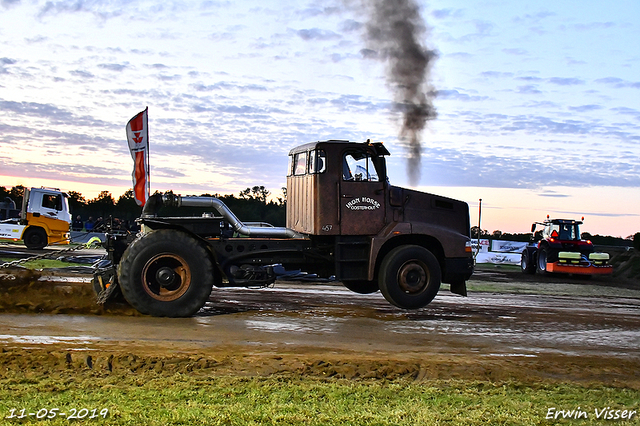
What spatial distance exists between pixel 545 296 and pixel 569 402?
1058cm

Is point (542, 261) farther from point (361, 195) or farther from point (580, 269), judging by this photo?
point (361, 195)

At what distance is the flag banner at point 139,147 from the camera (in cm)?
1697

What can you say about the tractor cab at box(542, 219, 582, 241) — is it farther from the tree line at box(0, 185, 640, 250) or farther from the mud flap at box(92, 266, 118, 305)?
the mud flap at box(92, 266, 118, 305)

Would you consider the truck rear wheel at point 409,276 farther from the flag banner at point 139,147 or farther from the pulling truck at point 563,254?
the pulling truck at point 563,254

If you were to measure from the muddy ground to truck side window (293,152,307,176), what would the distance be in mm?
2431

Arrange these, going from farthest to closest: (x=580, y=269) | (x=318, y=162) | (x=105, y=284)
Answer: (x=580, y=269) < (x=318, y=162) < (x=105, y=284)

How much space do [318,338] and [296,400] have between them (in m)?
2.77

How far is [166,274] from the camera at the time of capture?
944 cm

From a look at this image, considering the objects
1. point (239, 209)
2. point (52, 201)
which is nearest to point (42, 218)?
point (52, 201)

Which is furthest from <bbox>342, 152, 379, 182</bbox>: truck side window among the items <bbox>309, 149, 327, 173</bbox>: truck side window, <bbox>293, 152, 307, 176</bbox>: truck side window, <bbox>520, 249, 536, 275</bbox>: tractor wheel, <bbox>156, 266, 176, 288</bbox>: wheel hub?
<bbox>520, 249, 536, 275</bbox>: tractor wheel

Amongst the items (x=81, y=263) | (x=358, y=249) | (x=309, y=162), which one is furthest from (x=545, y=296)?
(x=81, y=263)

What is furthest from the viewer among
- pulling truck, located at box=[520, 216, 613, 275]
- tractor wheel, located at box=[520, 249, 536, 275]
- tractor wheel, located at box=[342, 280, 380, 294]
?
tractor wheel, located at box=[520, 249, 536, 275]

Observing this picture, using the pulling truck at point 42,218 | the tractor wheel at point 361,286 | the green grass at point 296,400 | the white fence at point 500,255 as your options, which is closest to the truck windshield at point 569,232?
the white fence at point 500,255

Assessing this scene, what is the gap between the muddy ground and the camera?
6.50 metres
